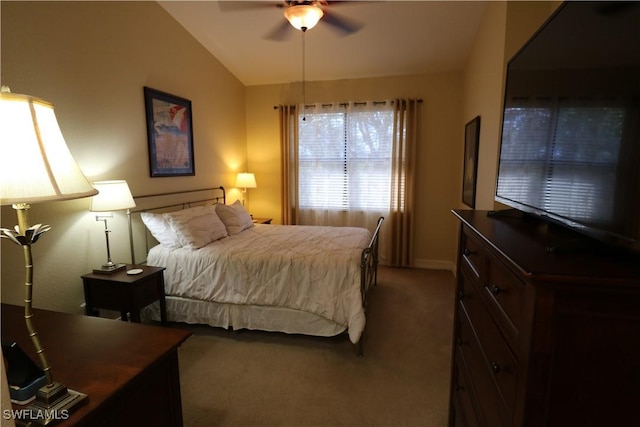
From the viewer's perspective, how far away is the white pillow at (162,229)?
295 cm

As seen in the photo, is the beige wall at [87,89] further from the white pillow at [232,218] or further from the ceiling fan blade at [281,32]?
the ceiling fan blade at [281,32]

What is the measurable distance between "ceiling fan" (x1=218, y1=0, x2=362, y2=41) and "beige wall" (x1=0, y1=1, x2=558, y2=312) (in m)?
0.92

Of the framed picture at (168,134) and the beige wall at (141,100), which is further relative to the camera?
the framed picture at (168,134)

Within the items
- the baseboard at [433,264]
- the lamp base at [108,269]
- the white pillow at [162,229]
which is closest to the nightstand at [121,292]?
the lamp base at [108,269]

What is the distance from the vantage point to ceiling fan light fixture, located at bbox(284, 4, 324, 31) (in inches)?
100

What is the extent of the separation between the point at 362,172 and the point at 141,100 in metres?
2.91

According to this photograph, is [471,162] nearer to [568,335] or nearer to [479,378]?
[479,378]

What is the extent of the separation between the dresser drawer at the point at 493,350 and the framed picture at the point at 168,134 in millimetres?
3149

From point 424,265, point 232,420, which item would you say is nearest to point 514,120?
point 232,420

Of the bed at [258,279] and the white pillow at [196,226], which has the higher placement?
the white pillow at [196,226]

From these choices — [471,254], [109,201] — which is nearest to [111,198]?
[109,201]

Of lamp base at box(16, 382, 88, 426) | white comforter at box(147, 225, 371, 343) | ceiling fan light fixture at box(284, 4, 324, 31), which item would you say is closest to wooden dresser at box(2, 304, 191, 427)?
lamp base at box(16, 382, 88, 426)

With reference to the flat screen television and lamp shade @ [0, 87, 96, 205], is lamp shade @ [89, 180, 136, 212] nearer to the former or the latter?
lamp shade @ [0, 87, 96, 205]

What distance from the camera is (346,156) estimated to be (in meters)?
4.74
